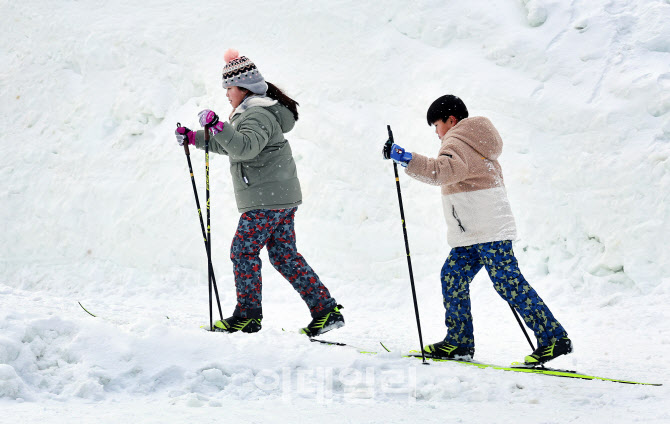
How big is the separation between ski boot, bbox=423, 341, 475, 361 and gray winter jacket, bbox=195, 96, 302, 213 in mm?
1478

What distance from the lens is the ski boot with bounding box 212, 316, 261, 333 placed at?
15.3 feet

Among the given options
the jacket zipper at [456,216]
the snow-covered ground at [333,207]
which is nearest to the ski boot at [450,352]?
the snow-covered ground at [333,207]

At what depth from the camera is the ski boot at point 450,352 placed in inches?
176

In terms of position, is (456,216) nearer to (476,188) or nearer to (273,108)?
(476,188)

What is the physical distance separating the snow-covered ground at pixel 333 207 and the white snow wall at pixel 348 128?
30mm

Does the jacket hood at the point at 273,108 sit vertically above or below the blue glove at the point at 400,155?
above

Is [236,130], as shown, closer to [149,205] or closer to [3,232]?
[149,205]

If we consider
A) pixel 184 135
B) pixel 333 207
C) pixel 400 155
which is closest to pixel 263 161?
pixel 184 135

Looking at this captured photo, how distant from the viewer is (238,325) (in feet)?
15.3

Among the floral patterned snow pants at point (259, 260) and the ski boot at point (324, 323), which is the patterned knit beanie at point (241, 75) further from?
the ski boot at point (324, 323)

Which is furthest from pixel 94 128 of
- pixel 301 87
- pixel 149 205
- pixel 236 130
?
pixel 236 130

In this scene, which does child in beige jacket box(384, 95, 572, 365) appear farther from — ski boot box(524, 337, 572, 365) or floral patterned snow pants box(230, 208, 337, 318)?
floral patterned snow pants box(230, 208, 337, 318)

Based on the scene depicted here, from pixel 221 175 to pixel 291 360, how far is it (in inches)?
213

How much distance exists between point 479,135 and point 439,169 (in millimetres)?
442
